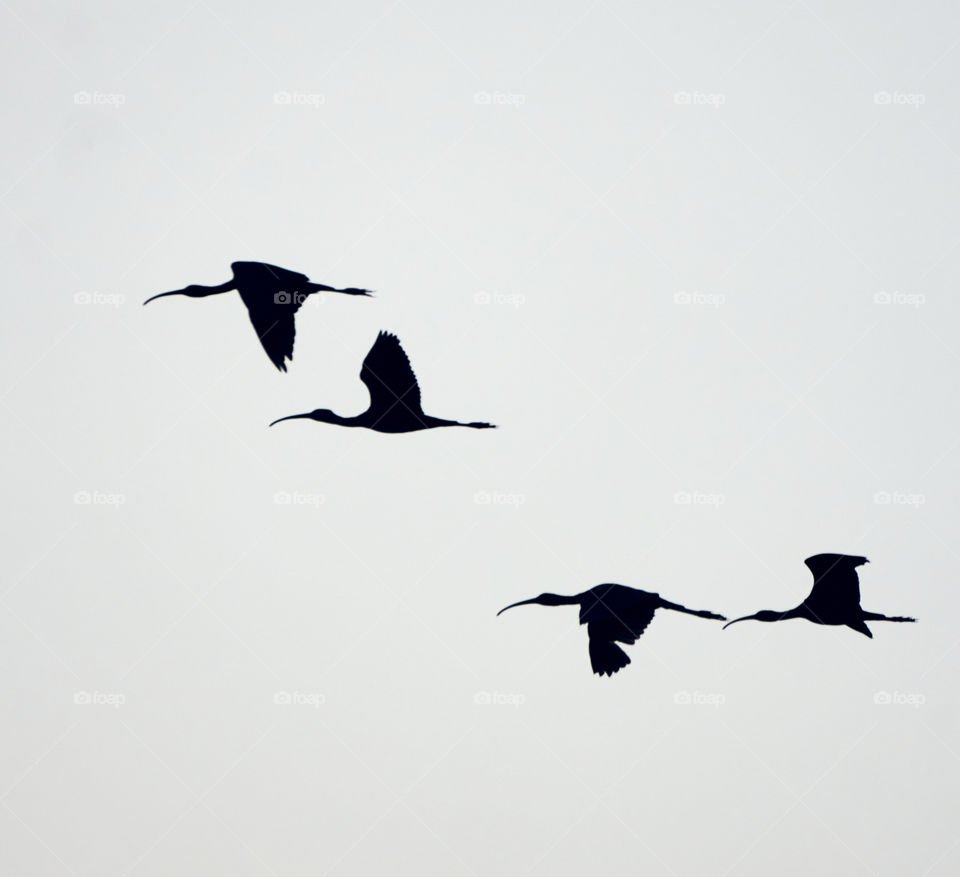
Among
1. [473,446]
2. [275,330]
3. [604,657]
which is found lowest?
[604,657]

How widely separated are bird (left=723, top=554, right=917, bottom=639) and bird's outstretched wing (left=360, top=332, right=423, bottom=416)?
1008 millimetres

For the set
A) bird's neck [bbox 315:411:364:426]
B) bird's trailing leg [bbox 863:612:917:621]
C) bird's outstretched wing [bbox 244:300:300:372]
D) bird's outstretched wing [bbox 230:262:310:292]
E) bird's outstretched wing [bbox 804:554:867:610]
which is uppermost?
bird's outstretched wing [bbox 230:262:310:292]

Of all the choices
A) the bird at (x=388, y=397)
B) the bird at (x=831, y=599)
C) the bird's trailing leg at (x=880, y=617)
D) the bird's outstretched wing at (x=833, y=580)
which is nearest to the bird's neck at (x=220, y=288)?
the bird at (x=388, y=397)

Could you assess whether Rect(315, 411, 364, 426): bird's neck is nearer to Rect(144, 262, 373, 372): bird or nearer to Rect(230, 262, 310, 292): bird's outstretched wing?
Rect(144, 262, 373, 372): bird

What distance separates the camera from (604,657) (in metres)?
2.28

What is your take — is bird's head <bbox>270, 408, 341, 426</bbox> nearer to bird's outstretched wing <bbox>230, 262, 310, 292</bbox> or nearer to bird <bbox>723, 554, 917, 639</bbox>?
bird's outstretched wing <bbox>230, 262, 310, 292</bbox>

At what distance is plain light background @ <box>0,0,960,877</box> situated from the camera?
2.26 metres

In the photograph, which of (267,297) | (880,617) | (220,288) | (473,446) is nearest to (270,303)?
(267,297)

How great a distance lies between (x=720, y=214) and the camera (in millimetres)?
2367

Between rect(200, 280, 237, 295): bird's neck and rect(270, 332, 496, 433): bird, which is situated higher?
rect(200, 280, 237, 295): bird's neck

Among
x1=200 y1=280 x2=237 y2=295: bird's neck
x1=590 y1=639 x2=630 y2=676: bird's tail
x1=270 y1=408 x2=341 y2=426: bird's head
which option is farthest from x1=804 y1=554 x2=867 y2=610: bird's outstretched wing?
x1=200 y1=280 x2=237 y2=295: bird's neck

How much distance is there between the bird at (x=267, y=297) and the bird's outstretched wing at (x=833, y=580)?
56.6 inches

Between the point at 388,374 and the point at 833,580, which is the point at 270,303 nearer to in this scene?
the point at 388,374

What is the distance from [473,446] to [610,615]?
0.55 meters
